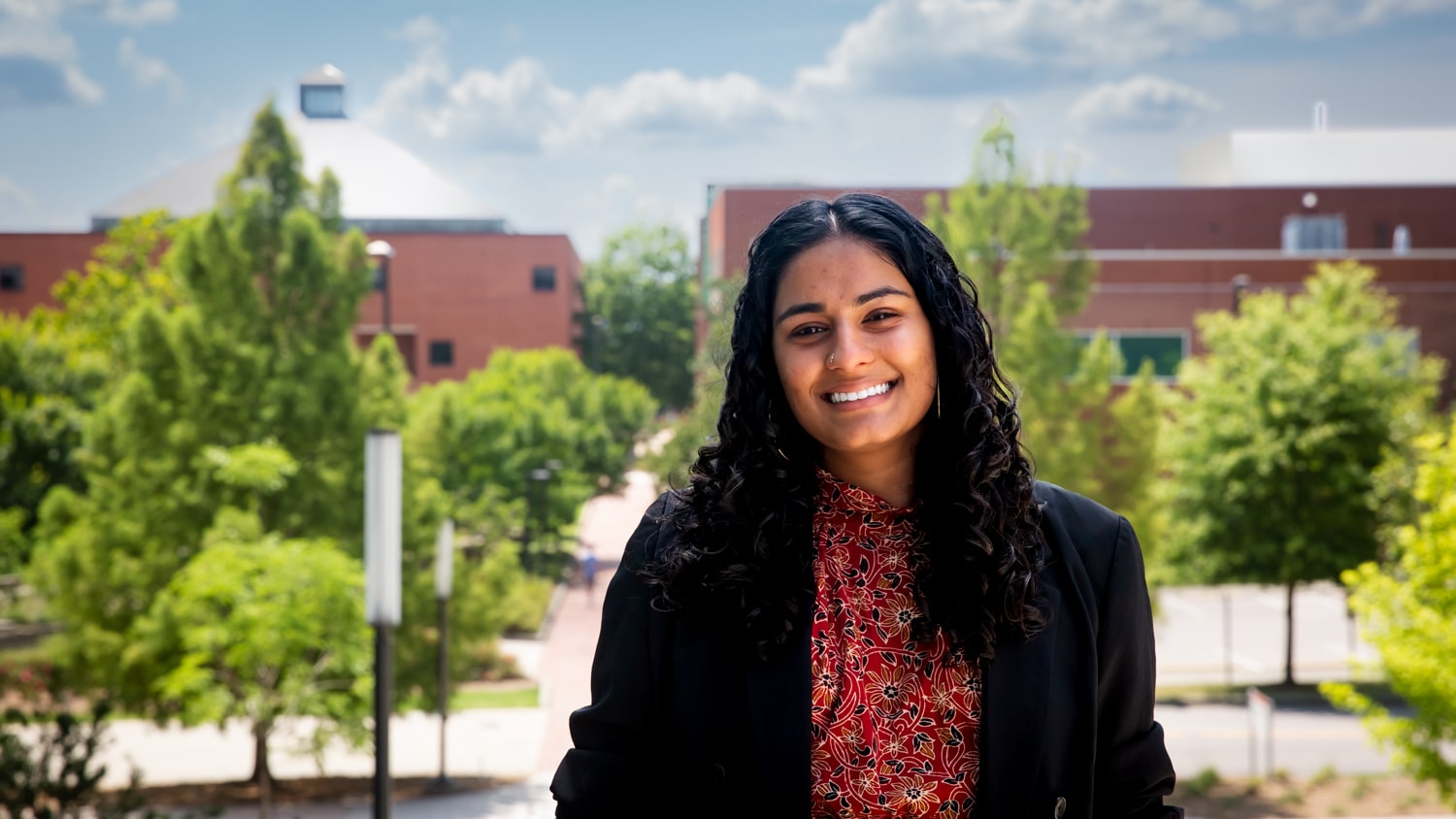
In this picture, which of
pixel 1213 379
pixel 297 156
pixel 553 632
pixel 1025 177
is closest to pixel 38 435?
pixel 553 632

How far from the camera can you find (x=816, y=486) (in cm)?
187

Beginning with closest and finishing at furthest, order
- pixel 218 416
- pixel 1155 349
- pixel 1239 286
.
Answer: pixel 218 416
pixel 1239 286
pixel 1155 349

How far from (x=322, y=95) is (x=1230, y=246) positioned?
152ft

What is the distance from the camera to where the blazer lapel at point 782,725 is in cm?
168

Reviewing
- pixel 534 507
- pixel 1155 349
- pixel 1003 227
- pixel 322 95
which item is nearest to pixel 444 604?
pixel 1003 227

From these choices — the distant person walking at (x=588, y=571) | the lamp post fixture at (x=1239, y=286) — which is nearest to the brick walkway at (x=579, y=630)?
the distant person walking at (x=588, y=571)

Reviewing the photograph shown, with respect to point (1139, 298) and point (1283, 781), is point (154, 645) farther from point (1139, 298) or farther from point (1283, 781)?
point (1139, 298)

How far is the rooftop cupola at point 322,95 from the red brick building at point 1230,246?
3784 cm

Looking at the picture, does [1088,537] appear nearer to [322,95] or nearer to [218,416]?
[218,416]

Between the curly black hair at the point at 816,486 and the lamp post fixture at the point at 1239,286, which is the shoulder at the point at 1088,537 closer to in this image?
the curly black hair at the point at 816,486

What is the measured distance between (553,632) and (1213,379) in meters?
15.9

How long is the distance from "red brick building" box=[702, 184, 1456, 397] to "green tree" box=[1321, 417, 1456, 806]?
8767 mm

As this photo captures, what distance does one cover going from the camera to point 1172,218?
40.8 m

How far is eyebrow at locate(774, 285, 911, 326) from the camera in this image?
1.77 meters
